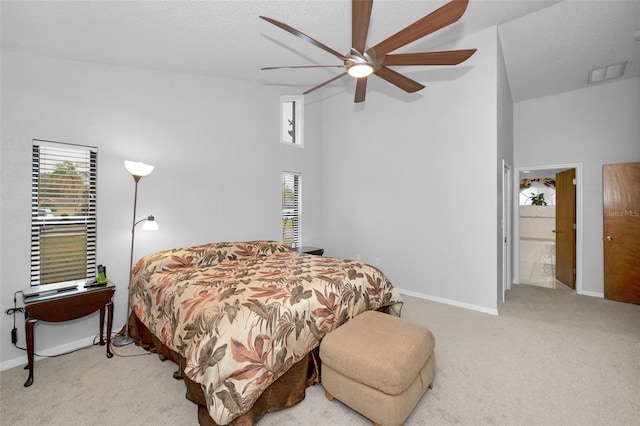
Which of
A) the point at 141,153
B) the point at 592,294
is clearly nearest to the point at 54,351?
the point at 141,153

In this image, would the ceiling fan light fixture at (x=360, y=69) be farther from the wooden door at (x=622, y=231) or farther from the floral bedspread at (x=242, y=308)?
the wooden door at (x=622, y=231)

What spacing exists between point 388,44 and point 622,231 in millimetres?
4669

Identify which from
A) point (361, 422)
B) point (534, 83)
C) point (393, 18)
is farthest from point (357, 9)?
point (534, 83)

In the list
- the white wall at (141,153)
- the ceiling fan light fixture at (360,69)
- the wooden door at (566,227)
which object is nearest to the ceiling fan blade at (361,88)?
the ceiling fan light fixture at (360,69)

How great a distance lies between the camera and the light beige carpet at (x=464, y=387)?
5.81 feet

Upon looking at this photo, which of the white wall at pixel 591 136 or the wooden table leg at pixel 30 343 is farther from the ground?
the white wall at pixel 591 136

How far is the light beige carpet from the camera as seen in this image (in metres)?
1.77

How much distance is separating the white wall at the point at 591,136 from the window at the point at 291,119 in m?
4.12

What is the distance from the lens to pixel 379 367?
1610mm

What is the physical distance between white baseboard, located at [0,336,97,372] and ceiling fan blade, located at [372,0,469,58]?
3.76m

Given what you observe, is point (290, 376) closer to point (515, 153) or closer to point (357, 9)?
point (357, 9)

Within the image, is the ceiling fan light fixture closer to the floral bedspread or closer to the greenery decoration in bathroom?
the floral bedspread

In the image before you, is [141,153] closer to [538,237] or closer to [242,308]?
[242,308]

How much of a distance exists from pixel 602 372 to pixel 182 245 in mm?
4290
